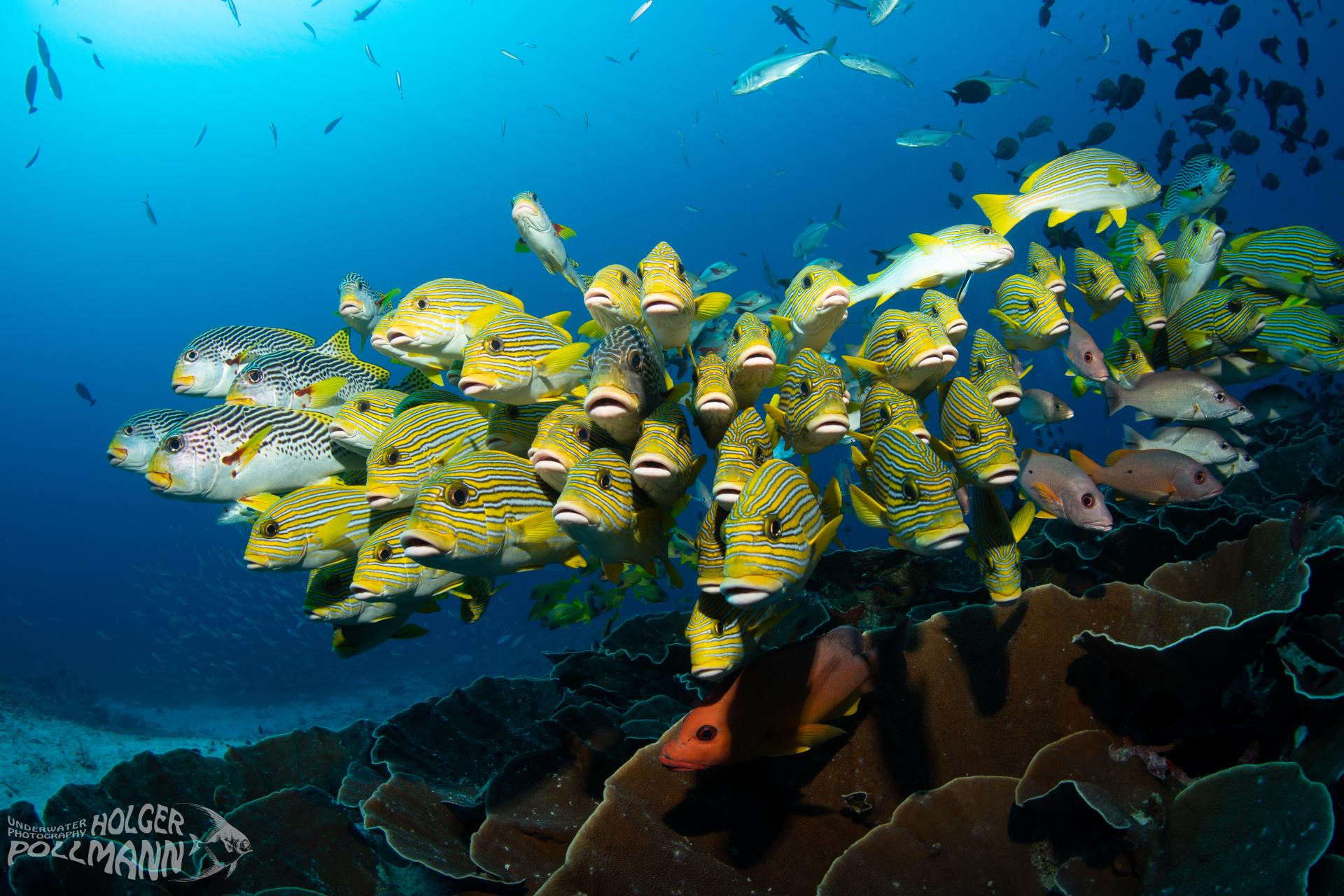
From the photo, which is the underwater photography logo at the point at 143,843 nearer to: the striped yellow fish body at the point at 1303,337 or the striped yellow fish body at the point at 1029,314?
the striped yellow fish body at the point at 1029,314

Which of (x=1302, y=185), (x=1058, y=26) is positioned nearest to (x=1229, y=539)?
(x=1058, y=26)

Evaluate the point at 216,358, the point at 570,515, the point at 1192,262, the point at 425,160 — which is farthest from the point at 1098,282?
the point at 425,160

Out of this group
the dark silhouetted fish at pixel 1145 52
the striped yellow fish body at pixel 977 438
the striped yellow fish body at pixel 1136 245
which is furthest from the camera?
the dark silhouetted fish at pixel 1145 52

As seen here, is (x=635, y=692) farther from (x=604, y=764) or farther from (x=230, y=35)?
(x=230, y=35)

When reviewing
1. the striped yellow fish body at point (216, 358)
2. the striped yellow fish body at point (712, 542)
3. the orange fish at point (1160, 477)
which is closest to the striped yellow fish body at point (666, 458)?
the striped yellow fish body at point (712, 542)

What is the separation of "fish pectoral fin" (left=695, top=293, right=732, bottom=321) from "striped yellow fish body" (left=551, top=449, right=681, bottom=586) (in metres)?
0.63

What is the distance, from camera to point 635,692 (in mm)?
3336

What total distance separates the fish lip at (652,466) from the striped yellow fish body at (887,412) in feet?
2.10

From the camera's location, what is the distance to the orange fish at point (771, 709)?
1709 millimetres

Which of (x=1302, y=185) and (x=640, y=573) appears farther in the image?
(x=1302, y=185)

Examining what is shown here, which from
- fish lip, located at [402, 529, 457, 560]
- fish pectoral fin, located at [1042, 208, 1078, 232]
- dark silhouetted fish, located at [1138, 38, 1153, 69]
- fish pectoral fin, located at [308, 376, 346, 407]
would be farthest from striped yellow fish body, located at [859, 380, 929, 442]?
dark silhouetted fish, located at [1138, 38, 1153, 69]

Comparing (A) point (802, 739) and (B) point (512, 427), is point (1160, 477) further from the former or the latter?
(B) point (512, 427)

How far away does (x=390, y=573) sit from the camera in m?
1.65

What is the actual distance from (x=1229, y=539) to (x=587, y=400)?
3660mm
